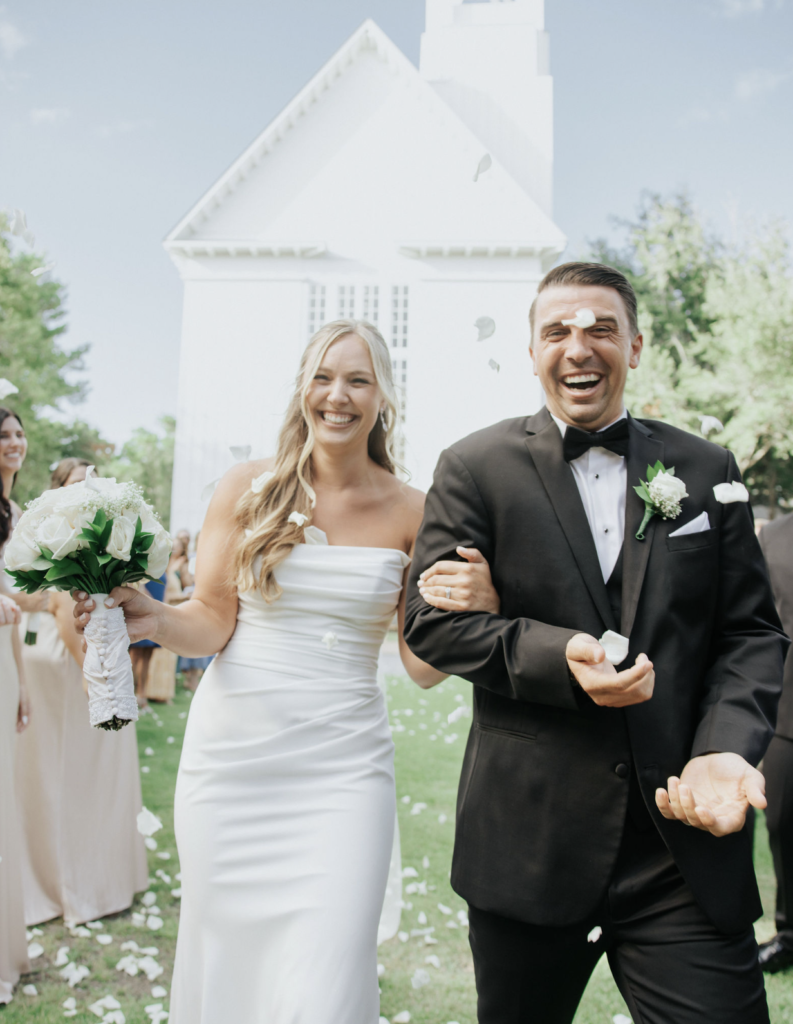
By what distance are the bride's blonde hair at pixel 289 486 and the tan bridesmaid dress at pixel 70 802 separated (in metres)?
2.74

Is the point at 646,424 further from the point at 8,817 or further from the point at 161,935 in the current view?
the point at 161,935

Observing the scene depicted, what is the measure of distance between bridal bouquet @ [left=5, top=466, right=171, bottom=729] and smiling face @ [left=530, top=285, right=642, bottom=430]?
1.29 m

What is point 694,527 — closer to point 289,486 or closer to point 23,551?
point 289,486

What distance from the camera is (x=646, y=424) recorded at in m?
2.59

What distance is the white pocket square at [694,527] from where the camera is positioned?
86.7 inches

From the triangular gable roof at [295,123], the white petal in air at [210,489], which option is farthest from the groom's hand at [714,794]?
the triangular gable roof at [295,123]

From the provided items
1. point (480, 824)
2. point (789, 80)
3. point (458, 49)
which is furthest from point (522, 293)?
point (789, 80)

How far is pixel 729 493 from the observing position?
227 cm

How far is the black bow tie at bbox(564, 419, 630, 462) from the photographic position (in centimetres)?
234

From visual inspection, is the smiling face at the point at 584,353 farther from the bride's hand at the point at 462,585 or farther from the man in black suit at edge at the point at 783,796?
the man in black suit at edge at the point at 783,796

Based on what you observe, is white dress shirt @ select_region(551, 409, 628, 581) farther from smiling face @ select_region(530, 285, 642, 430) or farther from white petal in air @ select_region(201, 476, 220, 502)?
white petal in air @ select_region(201, 476, 220, 502)

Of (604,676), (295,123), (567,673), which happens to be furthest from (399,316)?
(604,676)

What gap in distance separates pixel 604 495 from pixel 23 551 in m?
1.70

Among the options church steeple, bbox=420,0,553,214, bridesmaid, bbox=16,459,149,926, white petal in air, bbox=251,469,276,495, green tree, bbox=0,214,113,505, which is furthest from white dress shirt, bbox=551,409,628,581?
green tree, bbox=0,214,113,505
